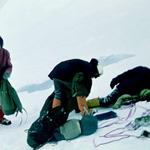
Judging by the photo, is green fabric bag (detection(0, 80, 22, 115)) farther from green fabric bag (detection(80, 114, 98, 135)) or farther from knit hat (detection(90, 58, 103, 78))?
green fabric bag (detection(80, 114, 98, 135))

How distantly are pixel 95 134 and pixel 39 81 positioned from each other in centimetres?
418

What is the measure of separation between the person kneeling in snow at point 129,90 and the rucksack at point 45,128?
86 cm

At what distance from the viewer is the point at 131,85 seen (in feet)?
18.1

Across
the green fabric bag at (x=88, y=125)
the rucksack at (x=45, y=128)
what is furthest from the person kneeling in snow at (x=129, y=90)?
the rucksack at (x=45, y=128)

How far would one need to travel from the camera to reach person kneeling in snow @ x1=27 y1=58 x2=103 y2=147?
15.5 feet

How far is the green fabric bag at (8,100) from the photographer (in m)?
5.76

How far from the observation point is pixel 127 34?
10883mm

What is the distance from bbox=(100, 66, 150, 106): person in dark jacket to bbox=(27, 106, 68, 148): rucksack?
3.02 ft

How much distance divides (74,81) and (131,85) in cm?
80

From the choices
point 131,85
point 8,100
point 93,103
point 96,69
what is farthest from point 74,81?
point 8,100

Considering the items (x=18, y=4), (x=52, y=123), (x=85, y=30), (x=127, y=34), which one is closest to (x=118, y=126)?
(x=52, y=123)

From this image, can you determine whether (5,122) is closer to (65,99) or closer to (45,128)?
(65,99)

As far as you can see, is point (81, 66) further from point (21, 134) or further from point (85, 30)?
point (85, 30)

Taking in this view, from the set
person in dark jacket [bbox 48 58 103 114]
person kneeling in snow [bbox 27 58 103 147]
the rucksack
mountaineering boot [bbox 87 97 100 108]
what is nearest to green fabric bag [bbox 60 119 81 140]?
person kneeling in snow [bbox 27 58 103 147]
